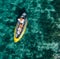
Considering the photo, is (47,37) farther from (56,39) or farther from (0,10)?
(0,10)

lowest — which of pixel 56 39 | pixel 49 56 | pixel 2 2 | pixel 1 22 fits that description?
pixel 49 56

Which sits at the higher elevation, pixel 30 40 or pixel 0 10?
pixel 0 10

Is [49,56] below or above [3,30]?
below

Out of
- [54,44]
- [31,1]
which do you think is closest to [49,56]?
[54,44]

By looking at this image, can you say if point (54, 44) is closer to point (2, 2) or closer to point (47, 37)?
point (47, 37)

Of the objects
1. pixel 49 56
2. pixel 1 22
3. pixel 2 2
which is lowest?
pixel 49 56

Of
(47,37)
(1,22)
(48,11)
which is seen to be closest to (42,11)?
(48,11)
